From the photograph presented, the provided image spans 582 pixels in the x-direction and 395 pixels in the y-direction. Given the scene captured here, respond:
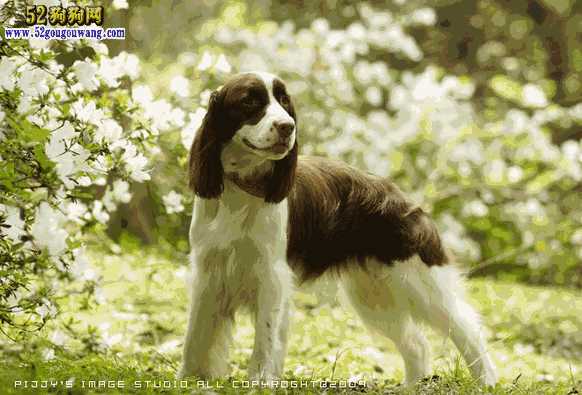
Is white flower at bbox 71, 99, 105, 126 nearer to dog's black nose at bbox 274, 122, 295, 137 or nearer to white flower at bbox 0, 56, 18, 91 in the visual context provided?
white flower at bbox 0, 56, 18, 91

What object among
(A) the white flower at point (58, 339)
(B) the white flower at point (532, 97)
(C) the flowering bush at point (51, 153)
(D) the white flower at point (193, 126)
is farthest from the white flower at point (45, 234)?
(B) the white flower at point (532, 97)

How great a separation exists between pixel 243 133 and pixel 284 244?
685mm

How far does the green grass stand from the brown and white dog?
0.58 feet

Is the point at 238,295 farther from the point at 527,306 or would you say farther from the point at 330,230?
the point at 527,306

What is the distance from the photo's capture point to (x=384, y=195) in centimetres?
508

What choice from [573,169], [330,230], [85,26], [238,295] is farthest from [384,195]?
[573,169]

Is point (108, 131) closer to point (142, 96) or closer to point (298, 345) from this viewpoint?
point (142, 96)

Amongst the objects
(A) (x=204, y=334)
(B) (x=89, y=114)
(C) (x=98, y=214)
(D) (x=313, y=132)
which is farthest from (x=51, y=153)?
(D) (x=313, y=132)

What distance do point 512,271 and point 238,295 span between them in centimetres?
878

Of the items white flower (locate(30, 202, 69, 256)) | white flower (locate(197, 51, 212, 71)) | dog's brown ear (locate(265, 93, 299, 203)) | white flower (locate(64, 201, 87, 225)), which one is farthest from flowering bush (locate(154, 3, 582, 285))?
white flower (locate(30, 202, 69, 256))

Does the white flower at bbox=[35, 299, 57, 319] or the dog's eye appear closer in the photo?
the white flower at bbox=[35, 299, 57, 319]

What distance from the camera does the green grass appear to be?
4230 mm

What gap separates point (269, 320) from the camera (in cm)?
448

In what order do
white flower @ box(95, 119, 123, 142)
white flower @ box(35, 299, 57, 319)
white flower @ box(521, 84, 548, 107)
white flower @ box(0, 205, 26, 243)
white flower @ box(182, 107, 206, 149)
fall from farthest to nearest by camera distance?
white flower @ box(521, 84, 548, 107) < white flower @ box(182, 107, 206, 149) < white flower @ box(95, 119, 123, 142) < white flower @ box(35, 299, 57, 319) < white flower @ box(0, 205, 26, 243)
